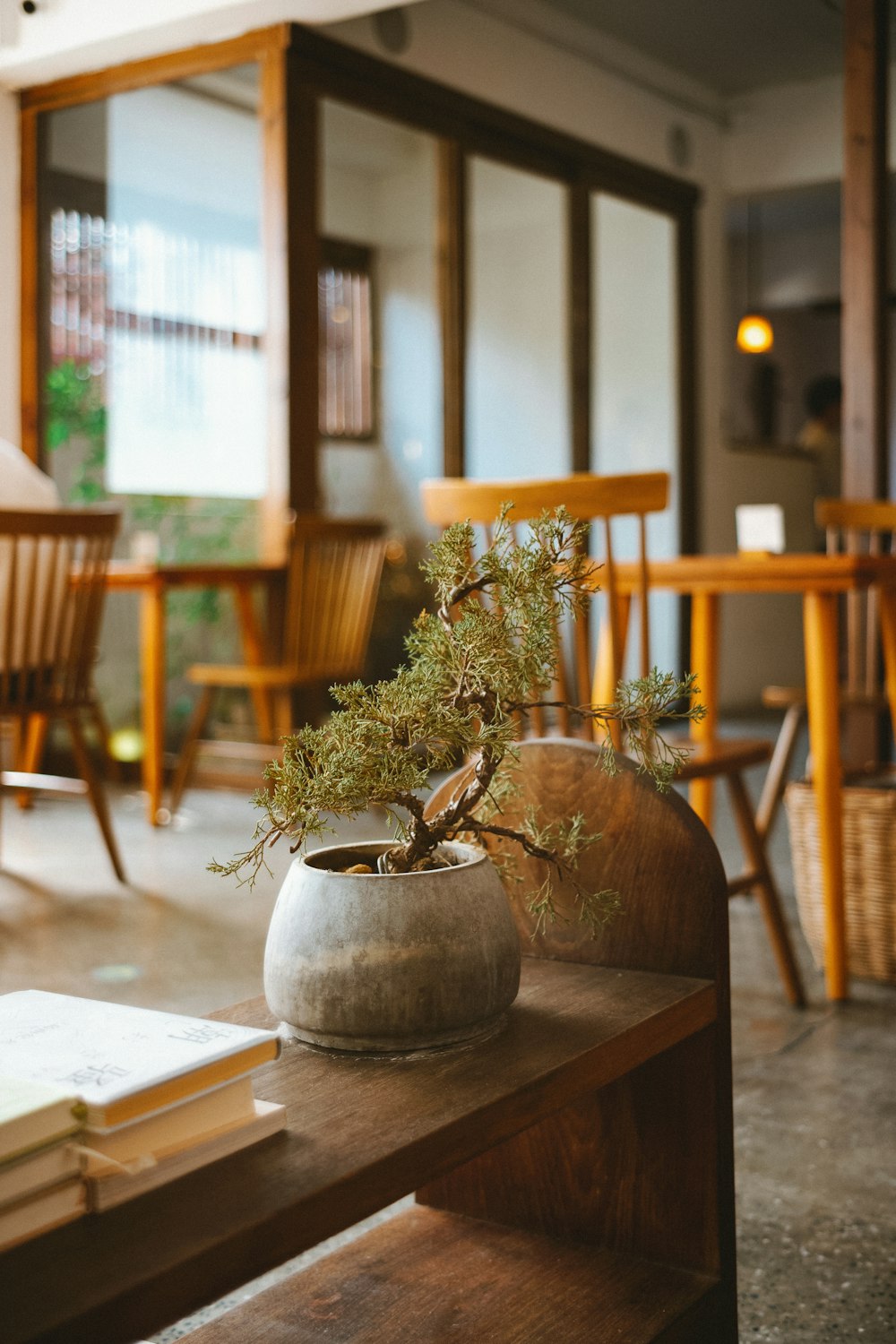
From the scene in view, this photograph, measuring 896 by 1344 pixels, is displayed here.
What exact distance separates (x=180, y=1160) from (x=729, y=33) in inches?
250

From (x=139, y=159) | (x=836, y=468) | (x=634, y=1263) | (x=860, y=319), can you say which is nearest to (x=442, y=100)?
(x=139, y=159)

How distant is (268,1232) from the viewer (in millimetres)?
686

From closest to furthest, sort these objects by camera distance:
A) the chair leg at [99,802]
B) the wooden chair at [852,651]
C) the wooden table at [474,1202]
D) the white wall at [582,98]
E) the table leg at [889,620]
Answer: the wooden table at [474,1202] → the table leg at [889,620] → the wooden chair at [852,651] → the chair leg at [99,802] → the white wall at [582,98]

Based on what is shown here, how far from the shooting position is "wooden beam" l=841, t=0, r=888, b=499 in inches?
135

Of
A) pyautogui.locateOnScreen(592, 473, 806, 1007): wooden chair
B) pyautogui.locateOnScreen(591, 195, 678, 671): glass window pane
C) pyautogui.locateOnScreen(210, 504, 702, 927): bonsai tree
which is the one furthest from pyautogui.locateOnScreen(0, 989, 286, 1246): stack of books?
pyautogui.locateOnScreen(591, 195, 678, 671): glass window pane

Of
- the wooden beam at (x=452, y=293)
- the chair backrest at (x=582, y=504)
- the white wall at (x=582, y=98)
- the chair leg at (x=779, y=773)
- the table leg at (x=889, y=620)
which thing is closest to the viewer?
the chair backrest at (x=582, y=504)

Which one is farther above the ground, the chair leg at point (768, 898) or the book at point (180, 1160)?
the book at point (180, 1160)

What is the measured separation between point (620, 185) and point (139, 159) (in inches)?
93.9

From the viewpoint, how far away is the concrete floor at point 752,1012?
139cm

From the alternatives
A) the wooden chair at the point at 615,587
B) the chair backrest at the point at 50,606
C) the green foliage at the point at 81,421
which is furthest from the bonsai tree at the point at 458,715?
the green foliage at the point at 81,421

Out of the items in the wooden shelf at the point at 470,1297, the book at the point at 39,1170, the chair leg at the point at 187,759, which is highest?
the book at the point at 39,1170

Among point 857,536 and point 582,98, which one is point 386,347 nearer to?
point 582,98

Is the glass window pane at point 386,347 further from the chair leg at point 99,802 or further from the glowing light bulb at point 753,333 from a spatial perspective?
the glowing light bulb at point 753,333

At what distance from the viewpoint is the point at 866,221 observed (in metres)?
3.44
